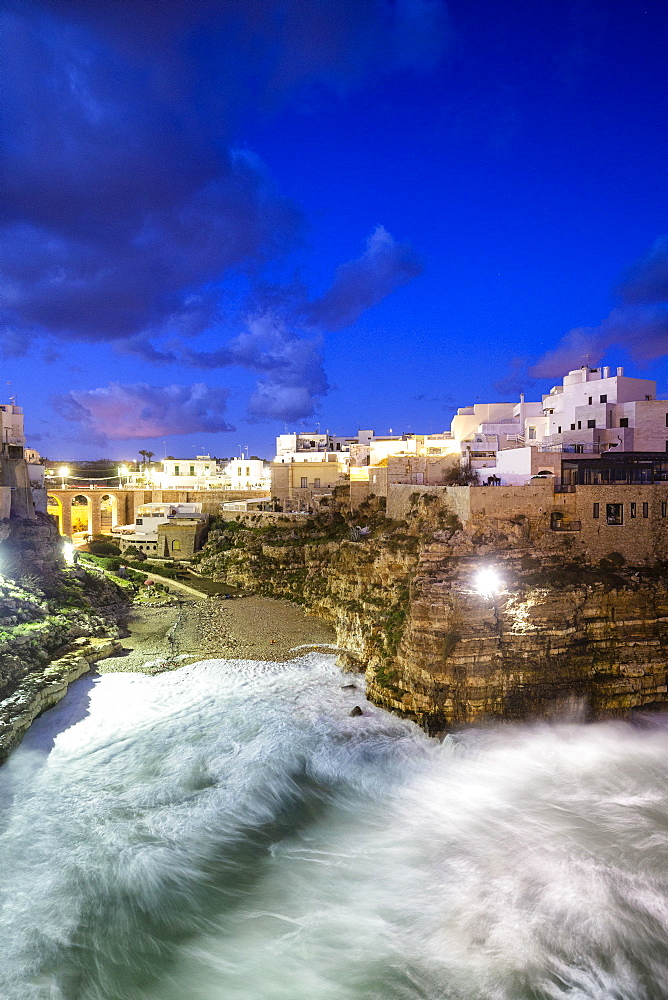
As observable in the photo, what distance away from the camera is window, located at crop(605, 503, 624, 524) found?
19.7m

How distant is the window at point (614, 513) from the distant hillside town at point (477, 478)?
4 centimetres

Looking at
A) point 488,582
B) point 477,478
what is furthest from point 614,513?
point 477,478

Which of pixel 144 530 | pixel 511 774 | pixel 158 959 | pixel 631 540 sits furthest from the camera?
pixel 144 530

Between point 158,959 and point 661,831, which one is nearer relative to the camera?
point 158,959

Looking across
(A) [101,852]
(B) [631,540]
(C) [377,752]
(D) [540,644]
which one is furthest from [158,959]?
(B) [631,540]

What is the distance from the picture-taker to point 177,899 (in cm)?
1056

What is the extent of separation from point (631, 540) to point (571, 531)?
2.31 meters

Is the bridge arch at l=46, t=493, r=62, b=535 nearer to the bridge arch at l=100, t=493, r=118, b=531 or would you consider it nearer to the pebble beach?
the bridge arch at l=100, t=493, r=118, b=531

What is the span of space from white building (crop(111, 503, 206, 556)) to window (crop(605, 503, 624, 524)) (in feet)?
102

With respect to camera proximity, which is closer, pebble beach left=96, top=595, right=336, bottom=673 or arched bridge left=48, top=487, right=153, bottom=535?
pebble beach left=96, top=595, right=336, bottom=673

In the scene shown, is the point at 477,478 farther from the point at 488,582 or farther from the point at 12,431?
the point at 12,431

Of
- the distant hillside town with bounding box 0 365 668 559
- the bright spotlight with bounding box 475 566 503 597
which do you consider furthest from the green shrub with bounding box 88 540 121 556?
the bright spotlight with bounding box 475 566 503 597

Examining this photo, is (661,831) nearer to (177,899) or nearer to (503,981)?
(503,981)

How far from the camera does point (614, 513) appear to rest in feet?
64.8
